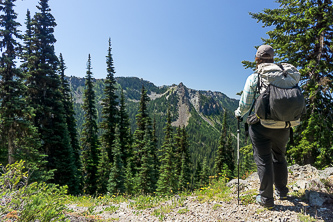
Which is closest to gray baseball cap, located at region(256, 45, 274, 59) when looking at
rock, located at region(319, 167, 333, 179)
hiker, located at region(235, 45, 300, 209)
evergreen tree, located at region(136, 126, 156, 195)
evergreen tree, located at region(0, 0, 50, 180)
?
hiker, located at region(235, 45, 300, 209)

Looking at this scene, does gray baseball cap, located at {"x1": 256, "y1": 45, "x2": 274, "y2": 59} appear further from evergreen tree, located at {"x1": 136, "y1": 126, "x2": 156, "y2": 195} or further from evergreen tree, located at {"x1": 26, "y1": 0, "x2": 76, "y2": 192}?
evergreen tree, located at {"x1": 136, "y1": 126, "x2": 156, "y2": 195}

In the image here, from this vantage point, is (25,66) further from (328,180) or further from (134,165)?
(328,180)

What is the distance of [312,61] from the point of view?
714 centimetres

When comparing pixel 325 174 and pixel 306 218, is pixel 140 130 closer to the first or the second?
pixel 325 174

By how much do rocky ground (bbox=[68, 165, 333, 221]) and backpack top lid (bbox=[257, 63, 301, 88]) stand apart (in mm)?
2520

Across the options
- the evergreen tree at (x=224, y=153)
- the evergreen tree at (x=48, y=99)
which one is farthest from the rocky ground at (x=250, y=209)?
the evergreen tree at (x=224, y=153)

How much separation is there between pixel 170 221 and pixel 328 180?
4.11 meters

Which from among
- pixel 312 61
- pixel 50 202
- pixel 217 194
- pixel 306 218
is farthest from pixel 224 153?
pixel 50 202

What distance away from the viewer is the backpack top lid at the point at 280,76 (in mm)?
3090

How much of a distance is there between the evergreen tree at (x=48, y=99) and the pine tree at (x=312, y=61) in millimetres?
17164

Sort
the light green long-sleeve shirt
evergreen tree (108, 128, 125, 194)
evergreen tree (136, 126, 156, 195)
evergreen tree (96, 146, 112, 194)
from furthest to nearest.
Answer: evergreen tree (96, 146, 112, 194)
evergreen tree (136, 126, 156, 195)
evergreen tree (108, 128, 125, 194)
the light green long-sleeve shirt

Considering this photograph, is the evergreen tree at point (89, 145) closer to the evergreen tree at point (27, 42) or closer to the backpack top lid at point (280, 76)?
the evergreen tree at point (27, 42)

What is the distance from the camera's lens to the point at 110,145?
24.9 meters

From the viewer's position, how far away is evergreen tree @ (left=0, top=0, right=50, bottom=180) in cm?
1101
